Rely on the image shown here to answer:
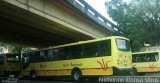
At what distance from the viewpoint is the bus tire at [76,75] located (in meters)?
22.7

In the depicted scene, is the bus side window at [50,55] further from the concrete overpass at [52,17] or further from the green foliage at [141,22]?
the green foliage at [141,22]

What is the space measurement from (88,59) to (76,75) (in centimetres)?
209

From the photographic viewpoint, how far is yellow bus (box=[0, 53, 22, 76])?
Answer: 3188cm

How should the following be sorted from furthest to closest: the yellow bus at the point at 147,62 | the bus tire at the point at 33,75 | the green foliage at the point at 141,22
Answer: the green foliage at the point at 141,22
the bus tire at the point at 33,75
the yellow bus at the point at 147,62

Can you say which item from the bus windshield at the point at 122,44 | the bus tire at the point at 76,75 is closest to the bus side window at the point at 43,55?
the bus tire at the point at 76,75

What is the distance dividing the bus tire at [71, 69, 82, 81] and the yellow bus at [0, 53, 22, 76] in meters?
10.8

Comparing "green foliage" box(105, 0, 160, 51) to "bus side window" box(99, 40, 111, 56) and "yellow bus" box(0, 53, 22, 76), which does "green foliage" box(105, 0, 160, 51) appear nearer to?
"yellow bus" box(0, 53, 22, 76)

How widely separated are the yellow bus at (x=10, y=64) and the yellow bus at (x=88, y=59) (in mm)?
5178

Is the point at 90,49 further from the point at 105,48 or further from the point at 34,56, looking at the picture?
the point at 34,56

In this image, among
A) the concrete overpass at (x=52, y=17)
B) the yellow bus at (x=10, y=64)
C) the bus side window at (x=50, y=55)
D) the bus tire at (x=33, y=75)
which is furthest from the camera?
the yellow bus at (x=10, y=64)

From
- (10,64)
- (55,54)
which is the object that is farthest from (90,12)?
(10,64)

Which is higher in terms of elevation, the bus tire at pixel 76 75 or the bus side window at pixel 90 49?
the bus side window at pixel 90 49

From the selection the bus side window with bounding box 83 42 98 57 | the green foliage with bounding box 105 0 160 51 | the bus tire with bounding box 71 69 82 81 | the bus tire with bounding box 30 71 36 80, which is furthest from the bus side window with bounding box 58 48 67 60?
the green foliage with bounding box 105 0 160 51

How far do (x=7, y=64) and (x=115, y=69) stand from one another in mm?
16130
